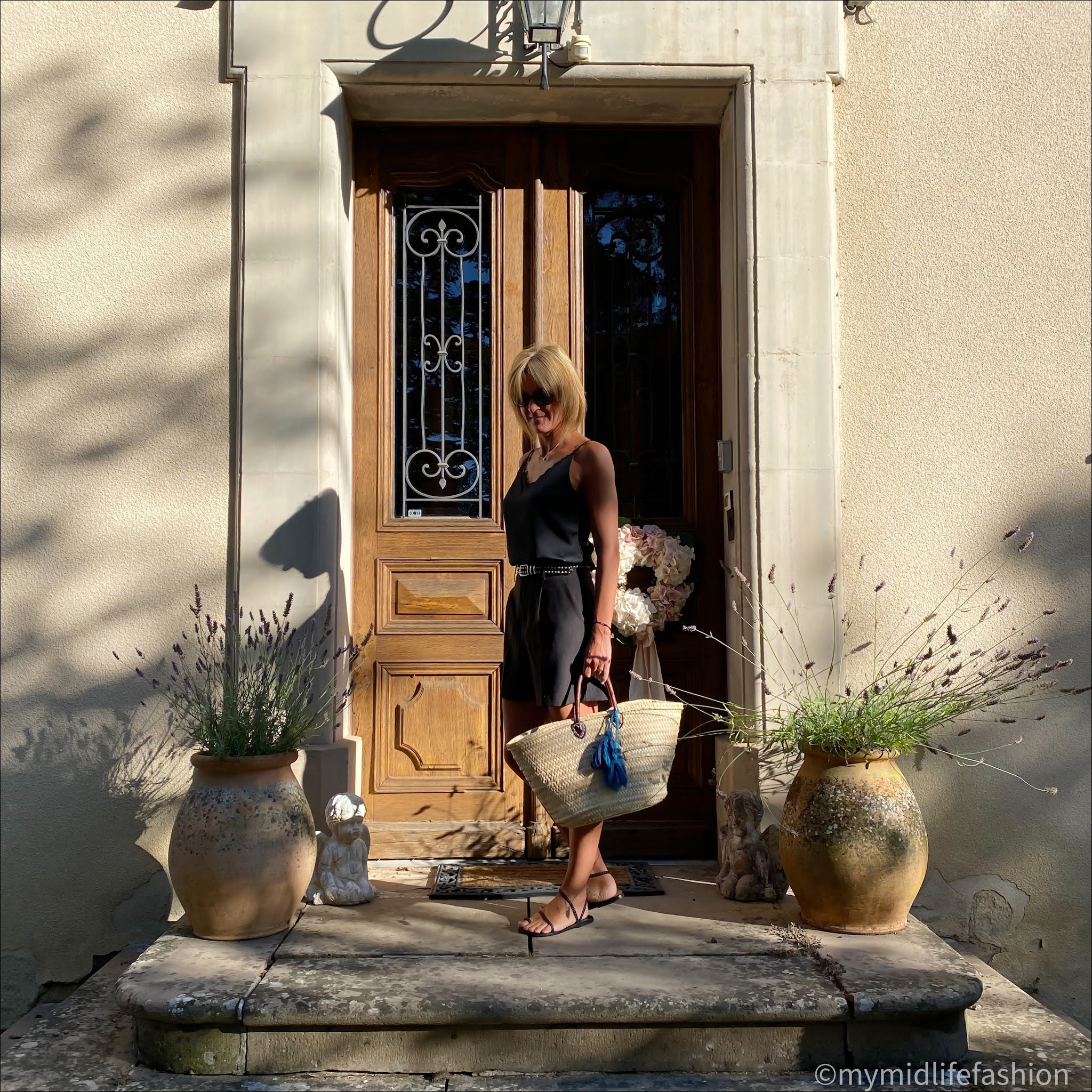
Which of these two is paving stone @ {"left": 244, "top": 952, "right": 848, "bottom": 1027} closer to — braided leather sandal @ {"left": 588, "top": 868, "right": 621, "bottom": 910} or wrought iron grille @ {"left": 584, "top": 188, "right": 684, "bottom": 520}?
braided leather sandal @ {"left": 588, "top": 868, "right": 621, "bottom": 910}

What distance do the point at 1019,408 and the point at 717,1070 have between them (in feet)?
9.27

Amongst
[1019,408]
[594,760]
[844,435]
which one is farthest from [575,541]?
[1019,408]

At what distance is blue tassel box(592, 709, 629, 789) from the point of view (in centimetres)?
331

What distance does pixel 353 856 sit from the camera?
3.87 meters

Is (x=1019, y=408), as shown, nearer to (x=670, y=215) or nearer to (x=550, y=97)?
(x=670, y=215)

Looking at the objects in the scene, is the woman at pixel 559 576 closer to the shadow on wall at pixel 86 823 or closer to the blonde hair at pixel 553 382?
the blonde hair at pixel 553 382

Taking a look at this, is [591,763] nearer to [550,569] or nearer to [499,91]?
[550,569]

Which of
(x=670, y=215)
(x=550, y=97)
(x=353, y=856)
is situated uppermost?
(x=550, y=97)

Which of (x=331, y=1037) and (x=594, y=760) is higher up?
(x=594, y=760)

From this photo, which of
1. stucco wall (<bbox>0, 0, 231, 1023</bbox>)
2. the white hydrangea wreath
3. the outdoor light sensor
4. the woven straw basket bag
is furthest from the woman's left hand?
the outdoor light sensor

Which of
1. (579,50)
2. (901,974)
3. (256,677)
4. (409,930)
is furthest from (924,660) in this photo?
(579,50)

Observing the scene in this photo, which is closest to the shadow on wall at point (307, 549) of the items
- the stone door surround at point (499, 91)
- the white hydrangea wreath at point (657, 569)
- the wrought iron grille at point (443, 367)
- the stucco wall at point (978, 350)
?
the stone door surround at point (499, 91)

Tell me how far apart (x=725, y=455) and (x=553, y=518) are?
1.12 meters

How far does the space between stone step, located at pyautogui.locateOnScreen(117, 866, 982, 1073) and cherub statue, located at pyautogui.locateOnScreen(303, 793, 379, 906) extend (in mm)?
563
